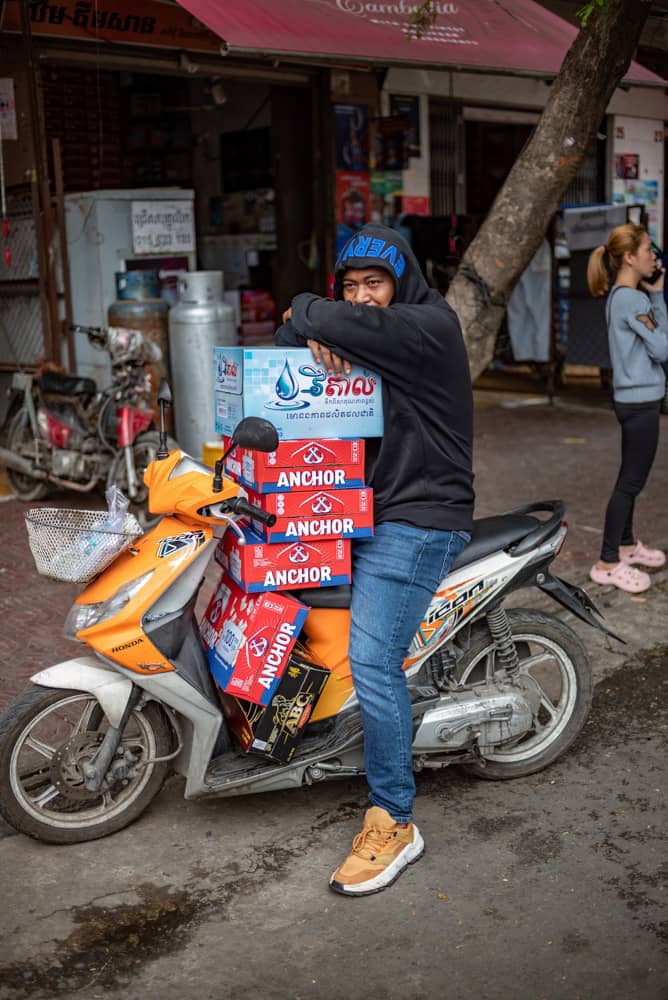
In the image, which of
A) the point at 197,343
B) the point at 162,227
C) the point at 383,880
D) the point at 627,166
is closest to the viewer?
the point at 383,880

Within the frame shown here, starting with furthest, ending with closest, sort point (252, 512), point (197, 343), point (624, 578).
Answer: point (197, 343)
point (624, 578)
point (252, 512)

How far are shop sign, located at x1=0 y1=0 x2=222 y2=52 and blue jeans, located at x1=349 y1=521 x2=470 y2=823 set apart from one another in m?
7.44

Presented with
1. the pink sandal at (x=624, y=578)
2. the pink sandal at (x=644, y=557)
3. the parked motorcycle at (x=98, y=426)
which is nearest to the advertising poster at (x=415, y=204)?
the parked motorcycle at (x=98, y=426)

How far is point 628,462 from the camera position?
6320mm

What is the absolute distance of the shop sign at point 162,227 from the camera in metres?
10.1

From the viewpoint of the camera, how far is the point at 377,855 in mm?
3531

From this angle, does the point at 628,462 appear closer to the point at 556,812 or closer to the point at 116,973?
the point at 556,812

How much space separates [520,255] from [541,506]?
2.40 m

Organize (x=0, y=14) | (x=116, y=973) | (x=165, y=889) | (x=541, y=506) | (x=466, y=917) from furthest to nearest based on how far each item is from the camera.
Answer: (x=0, y=14)
(x=541, y=506)
(x=165, y=889)
(x=466, y=917)
(x=116, y=973)

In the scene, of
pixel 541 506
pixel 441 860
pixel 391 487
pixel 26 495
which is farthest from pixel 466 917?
pixel 26 495

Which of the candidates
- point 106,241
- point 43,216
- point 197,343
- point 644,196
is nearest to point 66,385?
Answer: point 197,343

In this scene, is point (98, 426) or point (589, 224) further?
point (589, 224)

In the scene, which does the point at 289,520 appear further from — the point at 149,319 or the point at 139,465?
the point at 149,319

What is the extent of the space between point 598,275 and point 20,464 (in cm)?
431
